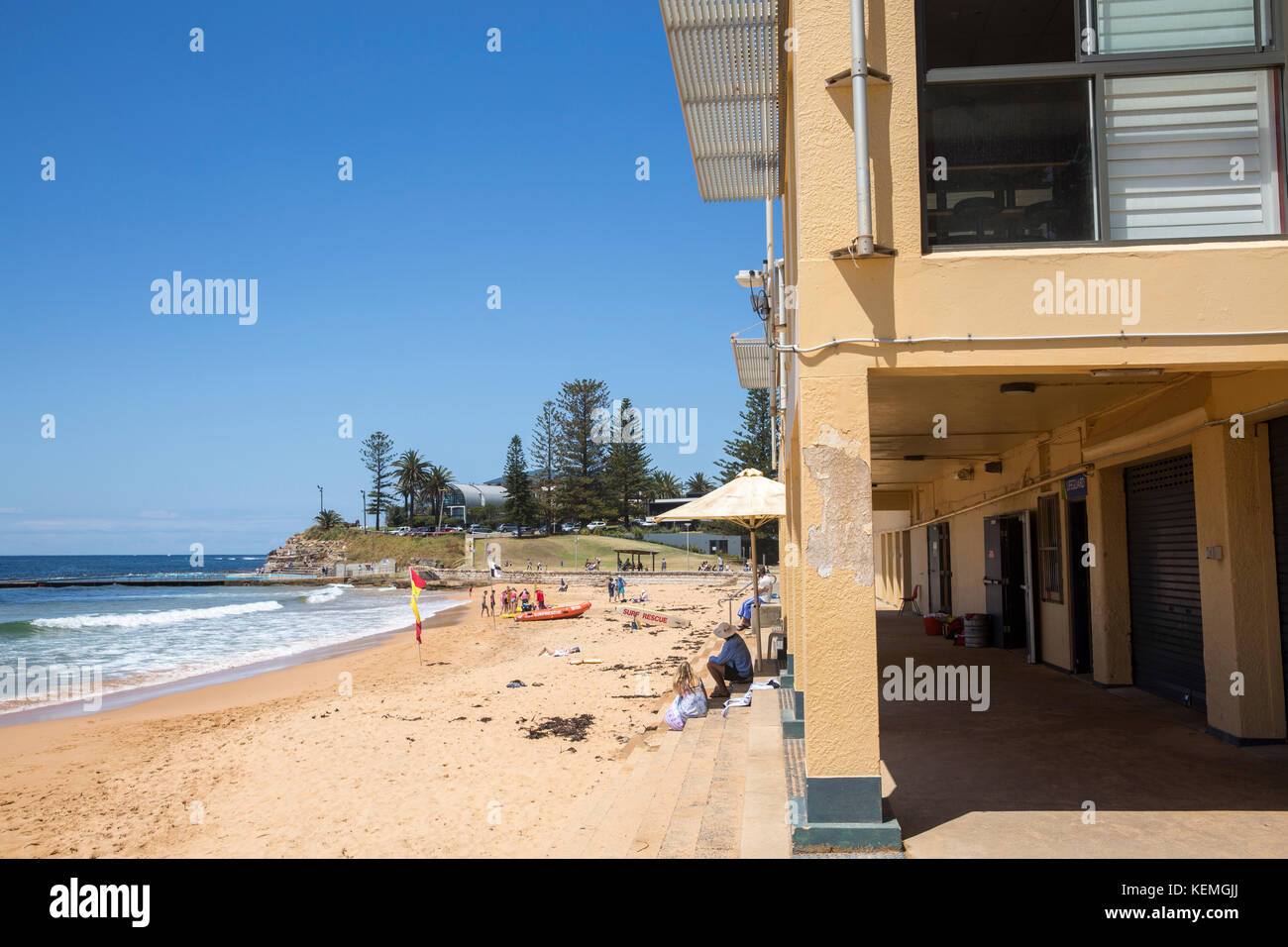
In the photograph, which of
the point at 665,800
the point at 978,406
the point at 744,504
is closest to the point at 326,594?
the point at 744,504

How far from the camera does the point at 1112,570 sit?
732cm

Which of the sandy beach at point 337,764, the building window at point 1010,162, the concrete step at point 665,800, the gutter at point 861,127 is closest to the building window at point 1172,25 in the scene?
the building window at point 1010,162

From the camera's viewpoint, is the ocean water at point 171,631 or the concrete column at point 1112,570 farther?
the ocean water at point 171,631

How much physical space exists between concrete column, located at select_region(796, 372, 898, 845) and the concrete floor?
1.21 ft

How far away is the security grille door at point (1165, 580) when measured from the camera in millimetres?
6113

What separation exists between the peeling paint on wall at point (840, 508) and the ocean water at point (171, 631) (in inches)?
569

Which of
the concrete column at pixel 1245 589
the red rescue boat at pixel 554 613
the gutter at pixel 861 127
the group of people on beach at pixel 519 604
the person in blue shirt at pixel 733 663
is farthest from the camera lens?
the group of people on beach at pixel 519 604

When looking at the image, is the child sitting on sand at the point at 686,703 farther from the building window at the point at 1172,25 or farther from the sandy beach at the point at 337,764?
the building window at the point at 1172,25

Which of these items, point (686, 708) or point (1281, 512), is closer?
point (1281, 512)

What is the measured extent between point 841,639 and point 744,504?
601 centimetres

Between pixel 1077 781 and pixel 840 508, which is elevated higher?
pixel 840 508

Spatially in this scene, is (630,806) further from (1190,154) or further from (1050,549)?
(1050,549)

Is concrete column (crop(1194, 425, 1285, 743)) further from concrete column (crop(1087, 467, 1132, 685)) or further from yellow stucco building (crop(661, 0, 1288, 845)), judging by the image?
concrete column (crop(1087, 467, 1132, 685))

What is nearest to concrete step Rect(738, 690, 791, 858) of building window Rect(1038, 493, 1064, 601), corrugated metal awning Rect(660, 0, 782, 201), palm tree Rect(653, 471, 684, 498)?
building window Rect(1038, 493, 1064, 601)
